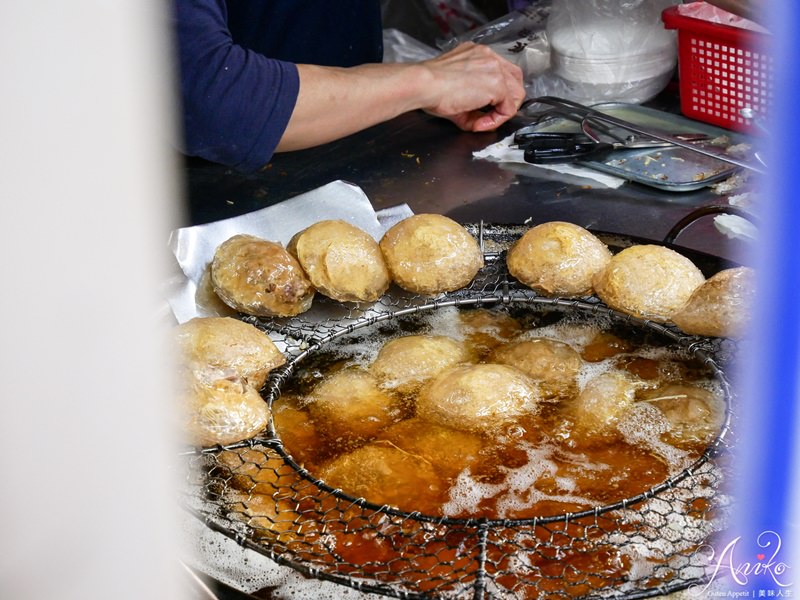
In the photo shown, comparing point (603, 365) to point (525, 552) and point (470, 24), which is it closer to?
point (525, 552)

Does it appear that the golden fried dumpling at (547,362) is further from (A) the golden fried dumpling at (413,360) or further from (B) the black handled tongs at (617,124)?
(B) the black handled tongs at (617,124)

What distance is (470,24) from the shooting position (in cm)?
487

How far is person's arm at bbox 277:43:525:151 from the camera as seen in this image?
9.23 ft

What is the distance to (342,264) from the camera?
6.65ft

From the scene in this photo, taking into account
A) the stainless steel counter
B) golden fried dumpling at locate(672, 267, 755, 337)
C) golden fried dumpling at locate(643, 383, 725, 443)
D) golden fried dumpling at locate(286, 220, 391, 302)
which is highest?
golden fried dumpling at locate(672, 267, 755, 337)

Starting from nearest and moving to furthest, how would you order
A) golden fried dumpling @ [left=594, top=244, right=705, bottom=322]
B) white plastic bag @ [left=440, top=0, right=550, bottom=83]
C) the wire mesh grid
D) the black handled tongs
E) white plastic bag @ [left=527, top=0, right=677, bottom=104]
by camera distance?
the wire mesh grid → golden fried dumpling @ [left=594, top=244, right=705, bottom=322] → the black handled tongs → white plastic bag @ [left=527, top=0, right=677, bottom=104] → white plastic bag @ [left=440, top=0, right=550, bottom=83]

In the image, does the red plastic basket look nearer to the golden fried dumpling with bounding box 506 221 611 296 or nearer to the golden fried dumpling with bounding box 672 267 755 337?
the golden fried dumpling with bounding box 506 221 611 296

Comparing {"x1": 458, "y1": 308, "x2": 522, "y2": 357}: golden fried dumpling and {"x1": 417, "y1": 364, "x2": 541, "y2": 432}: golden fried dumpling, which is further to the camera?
{"x1": 458, "y1": 308, "x2": 522, "y2": 357}: golden fried dumpling

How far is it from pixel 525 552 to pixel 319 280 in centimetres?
92

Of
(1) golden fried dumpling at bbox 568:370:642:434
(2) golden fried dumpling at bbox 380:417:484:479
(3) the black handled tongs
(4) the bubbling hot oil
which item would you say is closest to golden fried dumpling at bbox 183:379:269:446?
(4) the bubbling hot oil

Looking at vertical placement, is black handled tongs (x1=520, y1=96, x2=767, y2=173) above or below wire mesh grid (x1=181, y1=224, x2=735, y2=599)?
above

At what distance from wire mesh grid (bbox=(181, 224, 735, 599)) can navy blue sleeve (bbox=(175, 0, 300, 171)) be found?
1242mm

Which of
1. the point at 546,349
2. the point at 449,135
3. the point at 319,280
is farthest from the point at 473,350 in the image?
the point at 449,135

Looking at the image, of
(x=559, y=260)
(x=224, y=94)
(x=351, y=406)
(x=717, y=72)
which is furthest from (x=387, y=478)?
(x=717, y=72)
